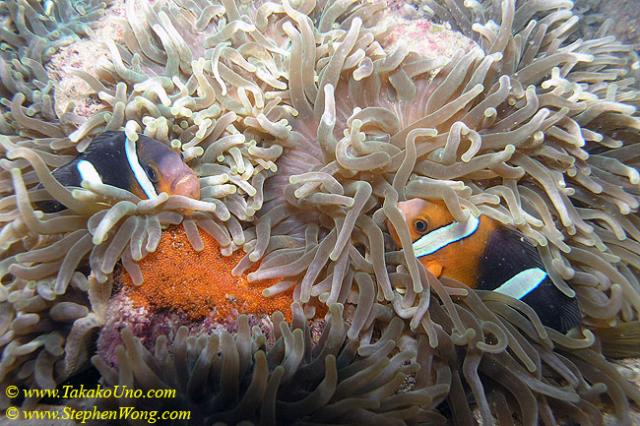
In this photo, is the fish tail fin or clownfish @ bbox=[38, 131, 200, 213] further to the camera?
the fish tail fin

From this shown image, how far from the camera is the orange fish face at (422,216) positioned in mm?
1871

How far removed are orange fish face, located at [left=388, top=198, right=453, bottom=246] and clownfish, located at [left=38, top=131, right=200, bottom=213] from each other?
0.86m

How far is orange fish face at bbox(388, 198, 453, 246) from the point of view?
6.14ft

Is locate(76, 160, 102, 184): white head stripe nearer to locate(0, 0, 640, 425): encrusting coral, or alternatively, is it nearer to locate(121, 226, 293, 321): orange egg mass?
locate(0, 0, 640, 425): encrusting coral

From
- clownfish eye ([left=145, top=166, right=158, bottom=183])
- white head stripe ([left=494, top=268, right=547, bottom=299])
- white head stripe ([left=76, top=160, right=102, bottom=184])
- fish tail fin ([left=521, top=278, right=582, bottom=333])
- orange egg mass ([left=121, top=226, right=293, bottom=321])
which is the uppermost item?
white head stripe ([left=76, top=160, right=102, bottom=184])

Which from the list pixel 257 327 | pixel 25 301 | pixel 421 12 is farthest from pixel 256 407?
pixel 421 12

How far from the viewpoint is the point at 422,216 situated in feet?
6.17

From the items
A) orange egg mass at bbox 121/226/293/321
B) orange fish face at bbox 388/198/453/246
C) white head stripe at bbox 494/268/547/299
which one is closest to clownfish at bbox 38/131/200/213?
orange egg mass at bbox 121/226/293/321

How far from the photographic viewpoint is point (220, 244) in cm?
184

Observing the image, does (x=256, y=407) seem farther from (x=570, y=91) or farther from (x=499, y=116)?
(x=570, y=91)

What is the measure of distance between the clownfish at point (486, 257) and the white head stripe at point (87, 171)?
3.99ft

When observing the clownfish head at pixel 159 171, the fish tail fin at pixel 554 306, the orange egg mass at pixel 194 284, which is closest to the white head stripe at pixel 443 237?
the fish tail fin at pixel 554 306

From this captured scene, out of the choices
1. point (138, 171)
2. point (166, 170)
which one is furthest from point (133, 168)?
point (166, 170)

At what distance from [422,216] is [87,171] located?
138cm
